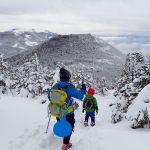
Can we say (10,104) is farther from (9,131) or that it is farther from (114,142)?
(114,142)

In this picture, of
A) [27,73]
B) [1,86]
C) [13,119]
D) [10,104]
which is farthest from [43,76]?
[13,119]

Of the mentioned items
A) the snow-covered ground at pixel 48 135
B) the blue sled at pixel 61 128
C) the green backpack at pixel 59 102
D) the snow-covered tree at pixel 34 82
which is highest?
the green backpack at pixel 59 102

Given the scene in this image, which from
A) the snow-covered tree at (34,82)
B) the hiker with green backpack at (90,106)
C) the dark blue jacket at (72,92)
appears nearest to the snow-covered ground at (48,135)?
the hiker with green backpack at (90,106)

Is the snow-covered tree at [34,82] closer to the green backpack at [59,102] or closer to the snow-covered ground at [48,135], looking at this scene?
the snow-covered ground at [48,135]

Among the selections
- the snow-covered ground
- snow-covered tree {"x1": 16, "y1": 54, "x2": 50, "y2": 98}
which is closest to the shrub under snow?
the snow-covered ground

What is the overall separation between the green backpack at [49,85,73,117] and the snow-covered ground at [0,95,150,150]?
3.57 ft

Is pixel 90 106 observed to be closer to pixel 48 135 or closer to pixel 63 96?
pixel 48 135

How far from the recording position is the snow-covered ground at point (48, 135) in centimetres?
860

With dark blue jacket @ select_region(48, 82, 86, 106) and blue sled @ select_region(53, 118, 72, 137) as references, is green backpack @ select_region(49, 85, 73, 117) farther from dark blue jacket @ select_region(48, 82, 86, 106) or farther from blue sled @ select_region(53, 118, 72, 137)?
blue sled @ select_region(53, 118, 72, 137)

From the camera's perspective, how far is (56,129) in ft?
30.3

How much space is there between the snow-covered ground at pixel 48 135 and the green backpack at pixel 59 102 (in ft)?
3.57

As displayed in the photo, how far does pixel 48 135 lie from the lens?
1102cm

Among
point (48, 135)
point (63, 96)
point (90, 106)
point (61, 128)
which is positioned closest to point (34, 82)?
point (90, 106)

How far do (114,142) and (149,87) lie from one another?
2.78m
